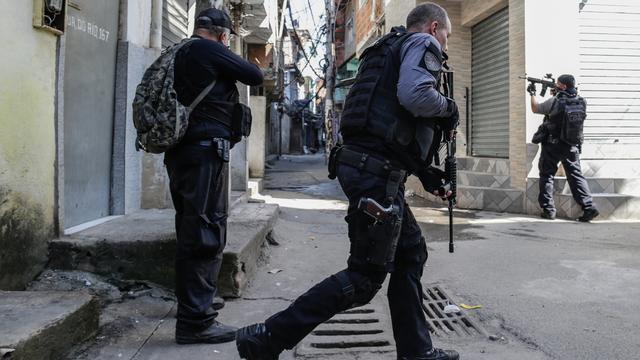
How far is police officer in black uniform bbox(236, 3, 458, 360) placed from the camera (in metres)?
2.42

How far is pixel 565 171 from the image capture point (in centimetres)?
743

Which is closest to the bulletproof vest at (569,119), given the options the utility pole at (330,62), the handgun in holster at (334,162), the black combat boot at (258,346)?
the handgun in holster at (334,162)

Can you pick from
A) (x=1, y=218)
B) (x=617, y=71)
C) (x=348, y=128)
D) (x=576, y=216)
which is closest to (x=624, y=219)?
(x=576, y=216)

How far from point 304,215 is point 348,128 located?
518 cm

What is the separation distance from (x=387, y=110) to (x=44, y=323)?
186cm

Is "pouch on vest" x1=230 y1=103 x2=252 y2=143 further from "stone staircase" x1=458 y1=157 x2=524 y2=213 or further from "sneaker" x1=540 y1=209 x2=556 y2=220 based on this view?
"stone staircase" x1=458 y1=157 x2=524 y2=213

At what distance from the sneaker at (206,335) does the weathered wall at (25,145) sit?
3.71 feet

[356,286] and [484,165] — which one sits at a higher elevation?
[484,165]

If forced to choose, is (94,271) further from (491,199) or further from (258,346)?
A: (491,199)

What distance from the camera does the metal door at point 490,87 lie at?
30.9ft

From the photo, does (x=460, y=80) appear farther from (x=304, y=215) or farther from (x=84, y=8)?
(x=84, y=8)

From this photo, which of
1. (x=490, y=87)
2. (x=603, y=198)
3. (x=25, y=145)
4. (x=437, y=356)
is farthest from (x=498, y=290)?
(x=490, y=87)

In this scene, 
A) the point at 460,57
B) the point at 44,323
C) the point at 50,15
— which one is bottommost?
the point at 44,323

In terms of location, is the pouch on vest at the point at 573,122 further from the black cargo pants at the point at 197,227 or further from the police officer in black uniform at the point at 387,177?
the black cargo pants at the point at 197,227
